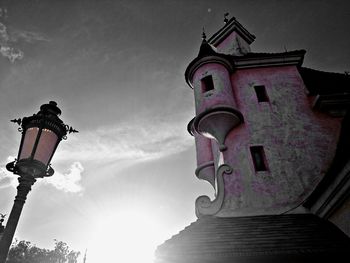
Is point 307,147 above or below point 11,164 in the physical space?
above

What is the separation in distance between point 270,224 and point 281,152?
350 centimetres

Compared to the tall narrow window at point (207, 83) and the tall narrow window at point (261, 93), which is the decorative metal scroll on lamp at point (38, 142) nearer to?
the tall narrow window at point (207, 83)

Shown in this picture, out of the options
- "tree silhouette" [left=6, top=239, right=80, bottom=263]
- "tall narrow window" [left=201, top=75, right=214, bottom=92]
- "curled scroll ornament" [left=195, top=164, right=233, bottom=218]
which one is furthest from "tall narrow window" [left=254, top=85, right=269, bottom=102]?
"tree silhouette" [left=6, top=239, right=80, bottom=263]

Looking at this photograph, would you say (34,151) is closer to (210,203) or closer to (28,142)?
(28,142)

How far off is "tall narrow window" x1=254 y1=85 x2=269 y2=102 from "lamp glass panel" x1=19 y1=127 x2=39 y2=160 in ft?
35.9

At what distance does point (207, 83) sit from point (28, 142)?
10169 mm

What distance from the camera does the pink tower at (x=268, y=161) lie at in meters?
6.76

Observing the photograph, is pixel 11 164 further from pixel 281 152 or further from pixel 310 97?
pixel 310 97

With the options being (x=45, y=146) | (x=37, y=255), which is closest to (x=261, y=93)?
(x=45, y=146)

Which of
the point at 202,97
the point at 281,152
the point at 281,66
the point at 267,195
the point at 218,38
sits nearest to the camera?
the point at 267,195

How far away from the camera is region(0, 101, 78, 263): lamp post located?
10.9 ft

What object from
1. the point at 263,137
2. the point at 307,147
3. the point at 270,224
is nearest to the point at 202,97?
the point at 263,137

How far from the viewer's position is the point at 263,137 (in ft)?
35.7

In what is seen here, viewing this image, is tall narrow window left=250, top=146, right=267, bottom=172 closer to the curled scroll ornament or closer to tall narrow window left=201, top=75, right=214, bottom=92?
the curled scroll ornament
